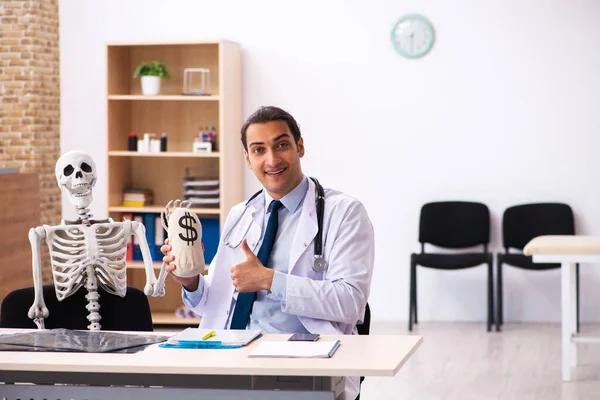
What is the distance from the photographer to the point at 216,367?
2.28m

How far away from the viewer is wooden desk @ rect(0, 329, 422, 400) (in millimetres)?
2279

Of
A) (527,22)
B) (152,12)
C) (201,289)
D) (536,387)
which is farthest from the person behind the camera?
(152,12)

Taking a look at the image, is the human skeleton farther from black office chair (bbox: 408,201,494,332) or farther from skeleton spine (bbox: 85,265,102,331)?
black office chair (bbox: 408,201,494,332)

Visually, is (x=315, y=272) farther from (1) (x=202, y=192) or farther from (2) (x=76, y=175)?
(1) (x=202, y=192)

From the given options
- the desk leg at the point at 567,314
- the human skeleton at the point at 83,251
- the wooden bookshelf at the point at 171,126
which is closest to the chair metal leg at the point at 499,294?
the desk leg at the point at 567,314

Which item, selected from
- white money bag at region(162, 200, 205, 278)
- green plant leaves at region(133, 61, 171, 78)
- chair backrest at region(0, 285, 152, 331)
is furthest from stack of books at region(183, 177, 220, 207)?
white money bag at region(162, 200, 205, 278)

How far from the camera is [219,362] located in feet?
7.65

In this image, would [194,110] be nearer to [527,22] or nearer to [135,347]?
[527,22]

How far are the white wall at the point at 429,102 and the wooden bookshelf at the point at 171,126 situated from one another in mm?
244

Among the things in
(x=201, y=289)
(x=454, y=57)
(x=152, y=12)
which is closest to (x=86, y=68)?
(x=152, y=12)

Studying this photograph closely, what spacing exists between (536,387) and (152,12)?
4.12 meters

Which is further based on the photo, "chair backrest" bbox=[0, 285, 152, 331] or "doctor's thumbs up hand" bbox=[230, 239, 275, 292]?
"chair backrest" bbox=[0, 285, 152, 331]

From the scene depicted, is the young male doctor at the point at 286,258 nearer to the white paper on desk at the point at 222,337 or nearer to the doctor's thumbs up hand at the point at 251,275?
the doctor's thumbs up hand at the point at 251,275

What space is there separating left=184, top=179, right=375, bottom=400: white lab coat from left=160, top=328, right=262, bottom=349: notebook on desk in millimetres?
235
